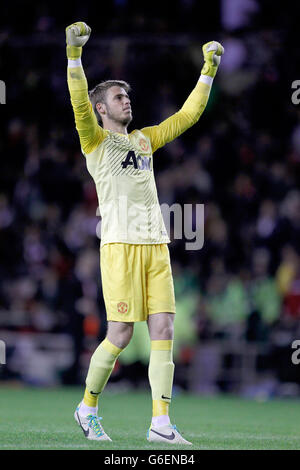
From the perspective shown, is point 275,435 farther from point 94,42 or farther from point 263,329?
point 94,42

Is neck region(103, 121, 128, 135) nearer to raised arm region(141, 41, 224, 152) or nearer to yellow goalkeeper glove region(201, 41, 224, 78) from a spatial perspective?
raised arm region(141, 41, 224, 152)

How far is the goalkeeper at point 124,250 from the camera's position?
257 inches

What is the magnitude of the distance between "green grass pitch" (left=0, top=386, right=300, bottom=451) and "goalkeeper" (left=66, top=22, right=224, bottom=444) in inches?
13.6

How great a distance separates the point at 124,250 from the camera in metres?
6.68

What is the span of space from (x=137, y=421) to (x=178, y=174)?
854cm

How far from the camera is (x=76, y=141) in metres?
17.8

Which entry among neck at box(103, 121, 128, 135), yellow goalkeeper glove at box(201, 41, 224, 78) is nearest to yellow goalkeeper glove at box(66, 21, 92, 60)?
neck at box(103, 121, 128, 135)

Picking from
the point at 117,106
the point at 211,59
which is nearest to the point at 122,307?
the point at 117,106

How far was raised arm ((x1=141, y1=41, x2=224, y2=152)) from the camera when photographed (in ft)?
23.7

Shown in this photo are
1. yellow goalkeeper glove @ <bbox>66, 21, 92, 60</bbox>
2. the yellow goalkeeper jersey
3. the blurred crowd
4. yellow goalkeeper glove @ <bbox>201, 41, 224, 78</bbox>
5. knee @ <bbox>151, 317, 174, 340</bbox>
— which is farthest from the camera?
the blurred crowd

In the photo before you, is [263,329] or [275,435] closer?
[275,435]

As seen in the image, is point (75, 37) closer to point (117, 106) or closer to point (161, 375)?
point (117, 106)
